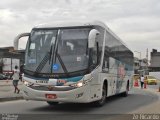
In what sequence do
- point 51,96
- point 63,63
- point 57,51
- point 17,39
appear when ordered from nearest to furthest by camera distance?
1. point 51,96
2. point 63,63
3. point 57,51
4. point 17,39

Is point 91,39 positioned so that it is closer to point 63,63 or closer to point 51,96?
point 63,63

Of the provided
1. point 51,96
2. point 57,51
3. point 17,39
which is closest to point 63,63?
point 57,51

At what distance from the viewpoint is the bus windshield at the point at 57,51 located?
1385cm

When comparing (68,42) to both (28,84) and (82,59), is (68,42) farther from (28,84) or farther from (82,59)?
(28,84)

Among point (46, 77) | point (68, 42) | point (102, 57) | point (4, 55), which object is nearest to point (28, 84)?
point (46, 77)

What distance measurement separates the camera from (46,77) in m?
13.8

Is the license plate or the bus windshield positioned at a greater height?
the bus windshield

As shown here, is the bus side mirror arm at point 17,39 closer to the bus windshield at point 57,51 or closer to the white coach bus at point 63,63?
the white coach bus at point 63,63

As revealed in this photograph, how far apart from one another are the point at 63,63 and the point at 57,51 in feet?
1.84

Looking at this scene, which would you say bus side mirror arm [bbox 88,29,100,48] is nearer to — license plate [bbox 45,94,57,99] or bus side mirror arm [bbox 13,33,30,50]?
license plate [bbox 45,94,57,99]

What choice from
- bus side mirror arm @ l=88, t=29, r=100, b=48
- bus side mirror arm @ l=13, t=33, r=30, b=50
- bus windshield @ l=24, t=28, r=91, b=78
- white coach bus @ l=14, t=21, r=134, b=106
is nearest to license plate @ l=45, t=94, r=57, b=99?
white coach bus @ l=14, t=21, r=134, b=106

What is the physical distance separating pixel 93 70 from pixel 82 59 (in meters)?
0.75

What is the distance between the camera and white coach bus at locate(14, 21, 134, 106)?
13594 mm

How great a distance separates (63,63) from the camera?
13.9 m
